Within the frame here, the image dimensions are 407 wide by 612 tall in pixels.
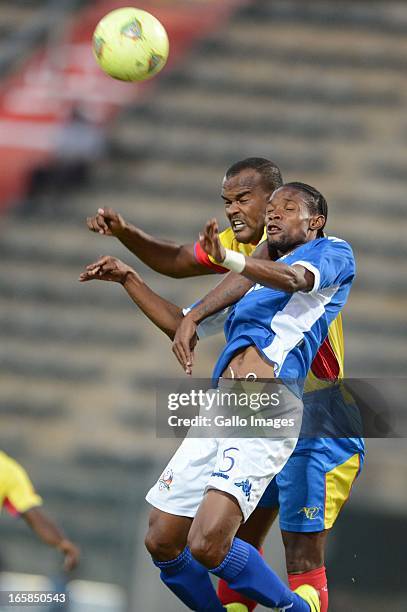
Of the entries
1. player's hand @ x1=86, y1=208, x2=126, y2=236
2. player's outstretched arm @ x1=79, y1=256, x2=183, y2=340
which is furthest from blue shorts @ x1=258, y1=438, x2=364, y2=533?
player's hand @ x1=86, y1=208, x2=126, y2=236

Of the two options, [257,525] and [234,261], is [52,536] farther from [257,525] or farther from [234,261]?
[234,261]

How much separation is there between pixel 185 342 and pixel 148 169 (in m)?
7.13

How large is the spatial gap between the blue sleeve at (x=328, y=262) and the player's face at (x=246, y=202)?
36 cm

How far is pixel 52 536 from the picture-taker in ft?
22.1

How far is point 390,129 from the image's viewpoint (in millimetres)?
11617

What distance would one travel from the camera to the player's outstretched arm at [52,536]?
657cm

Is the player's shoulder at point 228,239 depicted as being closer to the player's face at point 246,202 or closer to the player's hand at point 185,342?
the player's face at point 246,202

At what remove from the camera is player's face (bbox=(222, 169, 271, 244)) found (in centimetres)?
521

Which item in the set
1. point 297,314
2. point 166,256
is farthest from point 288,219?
point 166,256

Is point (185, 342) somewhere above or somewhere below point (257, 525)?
above

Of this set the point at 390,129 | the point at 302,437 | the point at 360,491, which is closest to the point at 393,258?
the point at 390,129

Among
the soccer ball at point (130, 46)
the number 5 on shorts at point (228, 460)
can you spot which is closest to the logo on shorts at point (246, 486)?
the number 5 on shorts at point (228, 460)

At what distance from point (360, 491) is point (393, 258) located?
10.3 ft

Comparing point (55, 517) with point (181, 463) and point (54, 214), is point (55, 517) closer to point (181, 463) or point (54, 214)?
point (54, 214)
